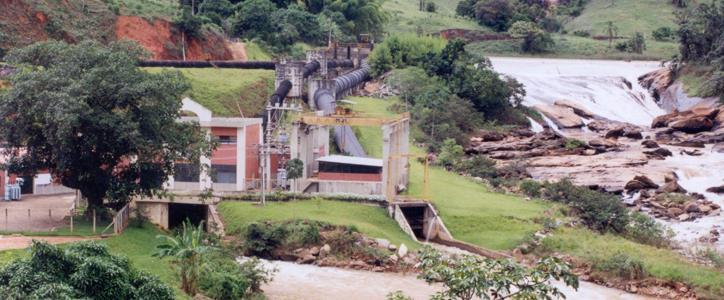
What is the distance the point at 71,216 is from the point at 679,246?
20485 mm

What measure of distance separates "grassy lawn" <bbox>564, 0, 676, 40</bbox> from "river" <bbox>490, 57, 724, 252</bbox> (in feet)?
45.2

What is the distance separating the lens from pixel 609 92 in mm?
80062

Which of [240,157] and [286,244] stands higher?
[240,157]

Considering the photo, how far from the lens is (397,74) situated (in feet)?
235

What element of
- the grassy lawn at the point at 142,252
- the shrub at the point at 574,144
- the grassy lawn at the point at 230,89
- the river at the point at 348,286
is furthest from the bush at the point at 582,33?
the grassy lawn at the point at 142,252

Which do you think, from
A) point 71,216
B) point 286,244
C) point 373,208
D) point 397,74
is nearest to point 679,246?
point 373,208

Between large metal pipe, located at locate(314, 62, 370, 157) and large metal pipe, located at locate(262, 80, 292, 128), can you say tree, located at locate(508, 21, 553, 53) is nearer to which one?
large metal pipe, located at locate(314, 62, 370, 157)

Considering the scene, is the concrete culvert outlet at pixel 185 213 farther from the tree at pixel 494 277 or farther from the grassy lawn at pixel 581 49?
the grassy lawn at pixel 581 49

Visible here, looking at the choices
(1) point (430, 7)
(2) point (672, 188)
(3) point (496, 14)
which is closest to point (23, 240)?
(2) point (672, 188)

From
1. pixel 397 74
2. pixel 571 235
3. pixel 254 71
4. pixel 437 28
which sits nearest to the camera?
pixel 571 235

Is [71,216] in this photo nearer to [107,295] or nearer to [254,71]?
[107,295]

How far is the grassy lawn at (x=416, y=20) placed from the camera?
106 metres

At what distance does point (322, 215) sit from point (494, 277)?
15.8 m

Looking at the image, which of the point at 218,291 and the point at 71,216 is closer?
the point at 218,291
